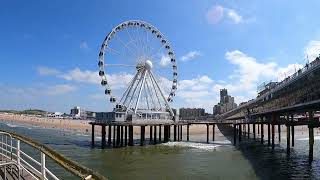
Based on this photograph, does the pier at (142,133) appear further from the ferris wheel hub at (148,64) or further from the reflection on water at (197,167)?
the reflection on water at (197,167)

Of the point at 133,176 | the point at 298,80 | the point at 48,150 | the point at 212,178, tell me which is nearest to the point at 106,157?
the point at 133,176

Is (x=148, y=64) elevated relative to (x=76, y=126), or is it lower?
elevated

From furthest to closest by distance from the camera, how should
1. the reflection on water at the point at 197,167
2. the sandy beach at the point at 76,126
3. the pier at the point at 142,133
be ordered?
the sandy beach at the point at 76,126 < the pier at the point at 142,133 < the reflection on water at the point at 197,167

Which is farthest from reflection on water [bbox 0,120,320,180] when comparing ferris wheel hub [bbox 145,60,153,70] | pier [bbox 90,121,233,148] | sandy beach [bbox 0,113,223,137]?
sandy beach [bbox 0,113,223,137]

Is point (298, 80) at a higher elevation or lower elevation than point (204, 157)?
higher

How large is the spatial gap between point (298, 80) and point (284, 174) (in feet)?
58.9

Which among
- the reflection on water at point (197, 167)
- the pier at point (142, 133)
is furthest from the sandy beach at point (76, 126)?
the reflection on water at point (197, 167)

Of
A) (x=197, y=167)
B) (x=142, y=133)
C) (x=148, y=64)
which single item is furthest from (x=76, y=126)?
(x=197, y=167)

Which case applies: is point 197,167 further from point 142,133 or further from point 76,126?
point 76,126

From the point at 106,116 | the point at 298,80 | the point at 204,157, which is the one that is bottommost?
the point at 204,157

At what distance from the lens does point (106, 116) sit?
57.0 meters

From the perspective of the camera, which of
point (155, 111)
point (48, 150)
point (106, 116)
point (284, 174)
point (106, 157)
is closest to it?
point (48, 150)

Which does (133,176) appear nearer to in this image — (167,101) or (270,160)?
(270,160)

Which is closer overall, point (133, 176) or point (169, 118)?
point (133, 176)
